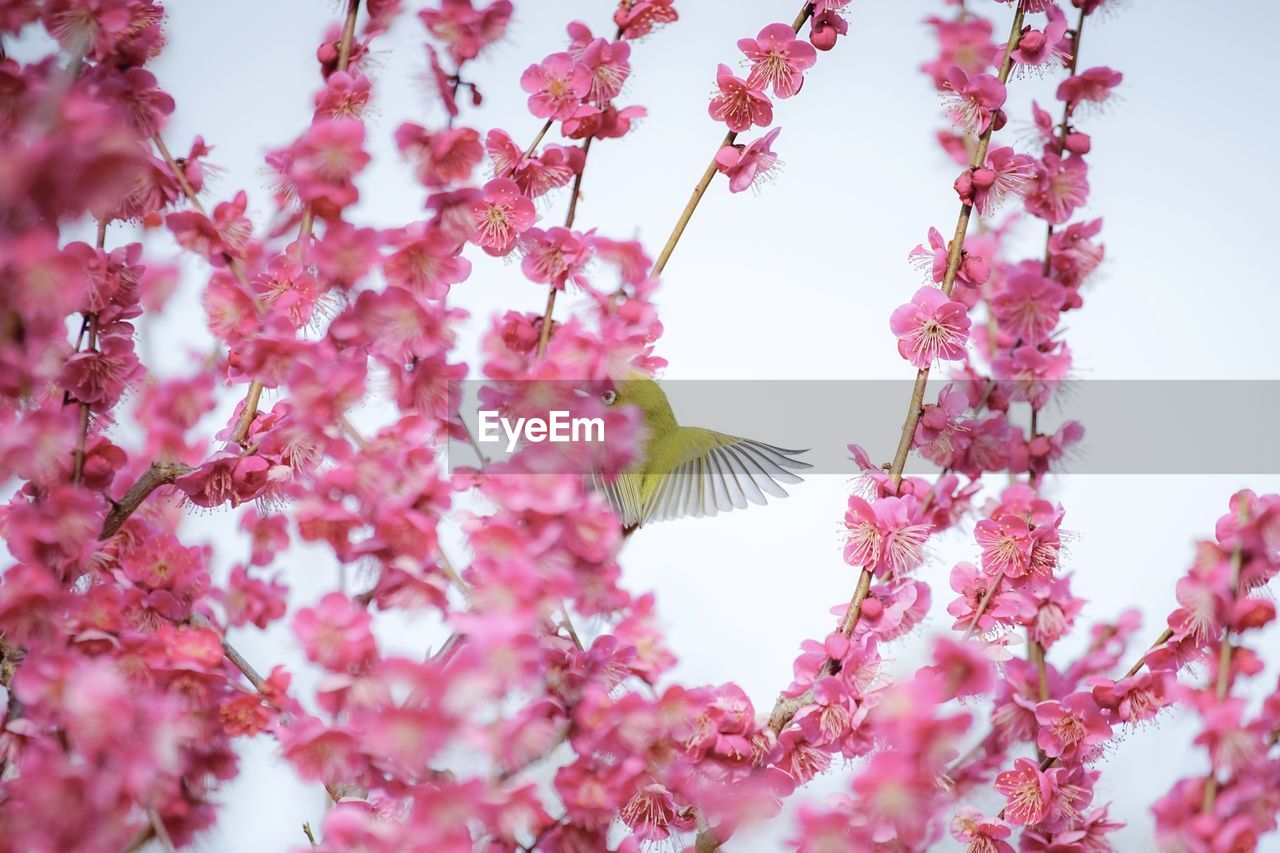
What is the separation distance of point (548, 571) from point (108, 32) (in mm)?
429

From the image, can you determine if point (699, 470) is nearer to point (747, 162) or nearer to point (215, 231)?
point (747, 162)

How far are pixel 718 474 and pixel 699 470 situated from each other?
0.02 m

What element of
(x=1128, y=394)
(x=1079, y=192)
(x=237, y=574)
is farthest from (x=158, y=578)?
(x=1128, y=394)

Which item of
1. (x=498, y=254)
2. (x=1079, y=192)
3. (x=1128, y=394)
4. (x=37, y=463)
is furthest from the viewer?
(x=1128, y=394)

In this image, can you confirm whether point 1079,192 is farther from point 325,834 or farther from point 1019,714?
point 325,834

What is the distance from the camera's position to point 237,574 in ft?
3.08

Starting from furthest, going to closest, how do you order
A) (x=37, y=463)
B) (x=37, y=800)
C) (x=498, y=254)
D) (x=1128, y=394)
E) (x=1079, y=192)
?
(x=1128, y=394)
(x=1079, y=192)
(x=498, y=254)
(x=37, y=463)
(x=37, y=800)

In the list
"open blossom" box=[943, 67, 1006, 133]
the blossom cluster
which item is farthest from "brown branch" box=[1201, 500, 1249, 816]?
"open blossom" box=[943, 67, 1006, 133]

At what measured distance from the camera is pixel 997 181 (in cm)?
84

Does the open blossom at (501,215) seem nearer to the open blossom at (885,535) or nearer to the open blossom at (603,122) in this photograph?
the open blossom at (603,122)

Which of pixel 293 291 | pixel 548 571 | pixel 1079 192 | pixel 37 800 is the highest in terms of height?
pixel 1079 192

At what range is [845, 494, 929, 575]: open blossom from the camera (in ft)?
2.60

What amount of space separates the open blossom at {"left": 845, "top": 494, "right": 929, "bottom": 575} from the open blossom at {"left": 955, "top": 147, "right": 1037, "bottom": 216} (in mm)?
227

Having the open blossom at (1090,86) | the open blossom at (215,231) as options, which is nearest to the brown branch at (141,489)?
the open blossom at (215,231)
